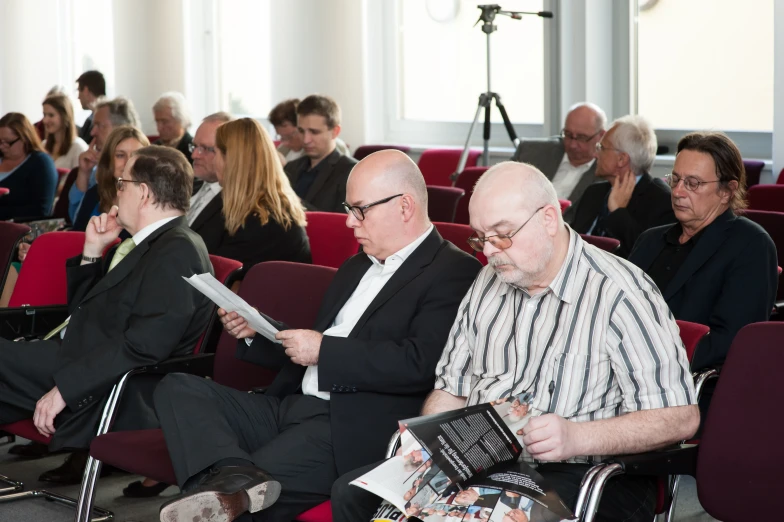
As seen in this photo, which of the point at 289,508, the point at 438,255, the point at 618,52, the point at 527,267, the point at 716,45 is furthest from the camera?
the point at 618,52

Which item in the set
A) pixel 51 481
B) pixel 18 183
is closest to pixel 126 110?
pixel 18 183

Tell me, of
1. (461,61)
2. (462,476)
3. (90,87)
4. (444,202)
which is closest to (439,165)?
(461,61)

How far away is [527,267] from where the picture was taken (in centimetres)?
221

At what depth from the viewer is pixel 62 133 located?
8.02 m

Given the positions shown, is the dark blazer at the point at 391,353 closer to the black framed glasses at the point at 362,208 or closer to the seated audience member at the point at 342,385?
the seated audience member at the point at 342,385

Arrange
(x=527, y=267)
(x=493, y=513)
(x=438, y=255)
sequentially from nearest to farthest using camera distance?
(x=493, y=513) → (x=527, y=267) → (x=438, y=255)

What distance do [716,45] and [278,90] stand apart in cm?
404

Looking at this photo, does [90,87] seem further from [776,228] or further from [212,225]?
[776,228]

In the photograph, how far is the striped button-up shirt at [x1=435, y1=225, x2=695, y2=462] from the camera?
208 cm

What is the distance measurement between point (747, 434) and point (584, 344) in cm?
39

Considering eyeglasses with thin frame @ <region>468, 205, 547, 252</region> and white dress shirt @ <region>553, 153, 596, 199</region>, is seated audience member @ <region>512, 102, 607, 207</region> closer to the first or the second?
white dress shirt @ <region>553, 153, 596, 199</region>

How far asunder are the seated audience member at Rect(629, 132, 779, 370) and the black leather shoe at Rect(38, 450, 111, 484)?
2.24m

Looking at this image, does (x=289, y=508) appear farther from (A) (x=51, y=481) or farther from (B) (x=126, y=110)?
(B) (x=126, y=110)

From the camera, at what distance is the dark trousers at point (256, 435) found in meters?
2.46
